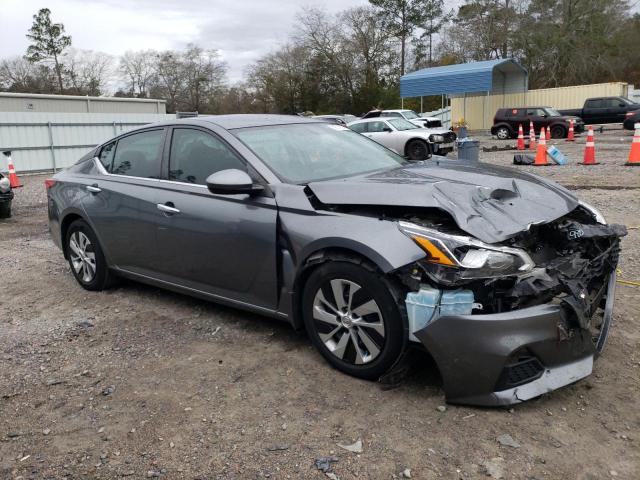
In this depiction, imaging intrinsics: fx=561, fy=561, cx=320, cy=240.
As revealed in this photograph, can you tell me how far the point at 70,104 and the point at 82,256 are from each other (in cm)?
2534

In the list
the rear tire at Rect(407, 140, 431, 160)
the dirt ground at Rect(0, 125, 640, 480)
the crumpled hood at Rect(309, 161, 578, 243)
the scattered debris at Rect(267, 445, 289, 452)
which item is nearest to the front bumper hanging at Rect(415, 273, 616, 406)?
the dirt ground at Rect(0, 125, 640, 480)

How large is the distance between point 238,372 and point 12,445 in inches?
49.3

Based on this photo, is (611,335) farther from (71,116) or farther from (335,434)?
(71,116)

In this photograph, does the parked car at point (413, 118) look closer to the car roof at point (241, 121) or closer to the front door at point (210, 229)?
the car roof at point (241, 121)

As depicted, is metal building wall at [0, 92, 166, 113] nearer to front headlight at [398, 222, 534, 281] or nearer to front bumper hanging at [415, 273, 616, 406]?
front headlight at [398, 222, 534, 281]

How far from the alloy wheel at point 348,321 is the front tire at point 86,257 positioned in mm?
2532

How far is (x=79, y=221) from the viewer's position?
5.11 m

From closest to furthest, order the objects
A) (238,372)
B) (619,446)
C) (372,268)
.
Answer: (619,446)
(372,268)
(238,372)

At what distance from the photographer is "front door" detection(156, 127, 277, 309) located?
3.60 metres

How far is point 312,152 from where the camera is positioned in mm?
4066

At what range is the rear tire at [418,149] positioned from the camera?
17375mm

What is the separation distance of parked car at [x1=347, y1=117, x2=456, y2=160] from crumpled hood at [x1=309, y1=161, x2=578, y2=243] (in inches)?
536

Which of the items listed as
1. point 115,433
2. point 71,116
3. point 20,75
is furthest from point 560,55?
point 115,433

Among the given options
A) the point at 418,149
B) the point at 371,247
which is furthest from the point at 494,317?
the point at 418,149
